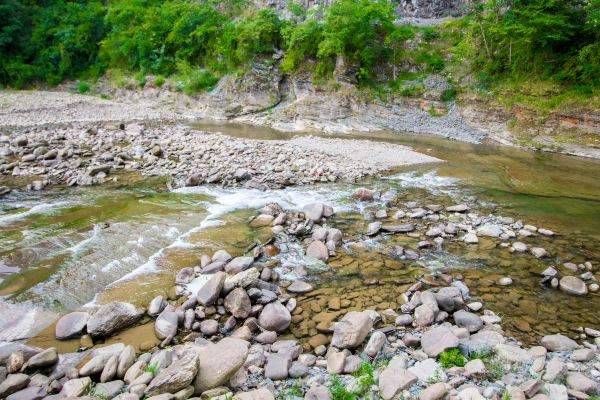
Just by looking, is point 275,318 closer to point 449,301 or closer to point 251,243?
point 449,301

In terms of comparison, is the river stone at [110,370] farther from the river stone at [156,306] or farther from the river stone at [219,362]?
the river stone at [156,306]

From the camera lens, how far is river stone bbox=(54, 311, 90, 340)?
4.64 metres

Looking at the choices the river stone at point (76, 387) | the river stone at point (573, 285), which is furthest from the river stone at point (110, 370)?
the river stone at point (573, 285)

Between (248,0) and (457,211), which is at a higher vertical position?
(248,0)

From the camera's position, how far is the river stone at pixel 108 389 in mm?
3582

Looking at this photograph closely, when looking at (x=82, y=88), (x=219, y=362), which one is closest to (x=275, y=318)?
(x=219, y=362)

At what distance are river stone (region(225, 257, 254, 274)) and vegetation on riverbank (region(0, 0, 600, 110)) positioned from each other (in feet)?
56.6

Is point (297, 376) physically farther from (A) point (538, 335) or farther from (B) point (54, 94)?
(B) point (54, 94)

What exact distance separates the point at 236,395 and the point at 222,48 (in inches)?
1064

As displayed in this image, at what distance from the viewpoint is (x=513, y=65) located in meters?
19.8

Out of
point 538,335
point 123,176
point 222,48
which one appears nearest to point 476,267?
point 538,335

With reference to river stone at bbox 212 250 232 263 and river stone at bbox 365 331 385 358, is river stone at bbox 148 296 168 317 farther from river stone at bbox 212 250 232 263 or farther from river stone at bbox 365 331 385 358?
river stone at bbox 365 331 385 358

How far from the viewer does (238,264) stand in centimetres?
619

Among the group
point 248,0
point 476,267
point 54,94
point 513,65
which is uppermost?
point 248,0
